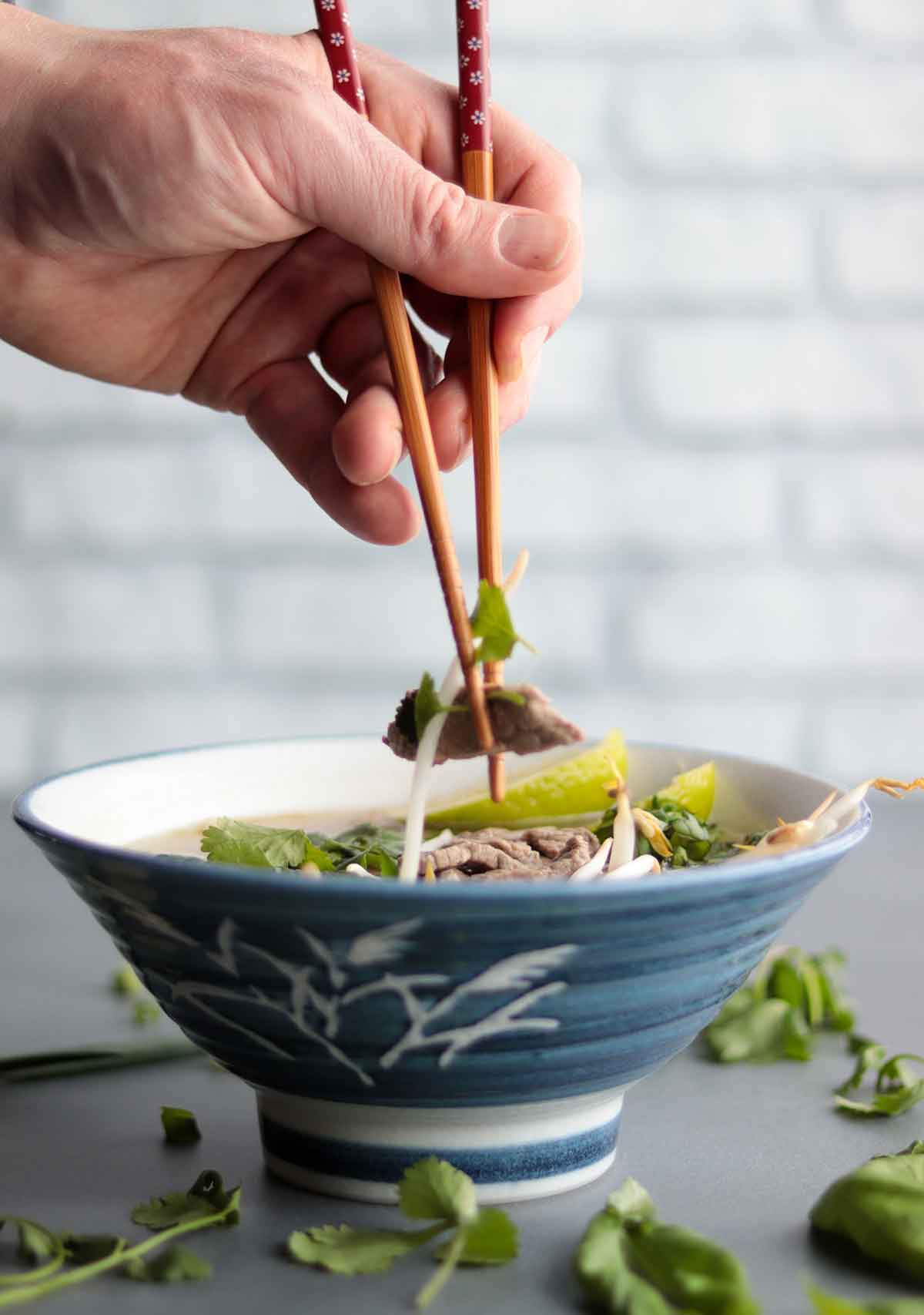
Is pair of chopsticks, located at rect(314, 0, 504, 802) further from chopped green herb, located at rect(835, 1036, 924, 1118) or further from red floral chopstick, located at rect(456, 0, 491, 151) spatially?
chopped green herb, located at rect(835, 1036, 924, 1118)

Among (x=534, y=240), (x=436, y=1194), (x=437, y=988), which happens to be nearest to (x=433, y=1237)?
(x=436, y=1194)

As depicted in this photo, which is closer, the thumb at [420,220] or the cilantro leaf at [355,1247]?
the cilantro leaf at [355,1247]

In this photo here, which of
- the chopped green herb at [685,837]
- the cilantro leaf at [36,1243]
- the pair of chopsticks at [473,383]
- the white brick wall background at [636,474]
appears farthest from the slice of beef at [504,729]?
the white brick wall background at [636,474]

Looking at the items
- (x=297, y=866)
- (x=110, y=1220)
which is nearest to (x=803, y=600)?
(x=297, y=866)

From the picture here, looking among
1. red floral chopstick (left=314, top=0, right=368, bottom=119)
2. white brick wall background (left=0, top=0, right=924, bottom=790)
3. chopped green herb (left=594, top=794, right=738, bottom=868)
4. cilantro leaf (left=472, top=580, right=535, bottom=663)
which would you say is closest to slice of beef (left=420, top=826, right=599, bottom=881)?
chopped green herb (left=594, top=794, right=738, bottom=868)

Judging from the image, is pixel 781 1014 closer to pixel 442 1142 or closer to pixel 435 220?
pixel 442 1142

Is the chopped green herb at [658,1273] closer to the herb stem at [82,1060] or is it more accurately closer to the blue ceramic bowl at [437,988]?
the blue ceramic bowl at [437,988]
